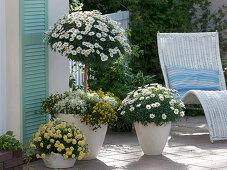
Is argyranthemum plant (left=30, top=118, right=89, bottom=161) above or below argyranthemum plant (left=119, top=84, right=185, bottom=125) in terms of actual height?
below

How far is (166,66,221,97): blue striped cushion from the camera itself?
645 centimetres

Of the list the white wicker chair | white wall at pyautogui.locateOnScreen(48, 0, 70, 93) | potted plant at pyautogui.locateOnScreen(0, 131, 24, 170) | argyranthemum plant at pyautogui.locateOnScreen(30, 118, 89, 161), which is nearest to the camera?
potted plant at pyautogui.locateOnScreen(0, 131, 24, 170)

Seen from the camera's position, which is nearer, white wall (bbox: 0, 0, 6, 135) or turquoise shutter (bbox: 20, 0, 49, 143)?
white wall (bbox: 0, 0, 6, 135)

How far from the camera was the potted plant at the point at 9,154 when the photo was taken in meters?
3.75

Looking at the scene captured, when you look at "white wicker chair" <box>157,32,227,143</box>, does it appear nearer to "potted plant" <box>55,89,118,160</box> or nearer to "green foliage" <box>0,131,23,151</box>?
"potted plant" <box>55,89,118,160</box>

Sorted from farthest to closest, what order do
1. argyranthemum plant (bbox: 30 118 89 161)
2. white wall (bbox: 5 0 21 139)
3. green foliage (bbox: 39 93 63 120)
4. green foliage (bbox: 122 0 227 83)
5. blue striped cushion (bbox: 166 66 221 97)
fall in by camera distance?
green foliage (bbox: 122 0 227 83), blue striped cushion (bbox: 166 66 221 97), green foliage (bbox: 39 93 63 120), white wall (bbox: 5 0 21 139), argyranthemum plant (bbox: 30 118 89 161)

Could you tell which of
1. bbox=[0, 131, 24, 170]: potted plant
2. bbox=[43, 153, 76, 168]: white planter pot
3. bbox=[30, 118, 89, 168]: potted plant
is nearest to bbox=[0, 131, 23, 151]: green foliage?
bbox=[0, 131, 24, 170]: potted plant

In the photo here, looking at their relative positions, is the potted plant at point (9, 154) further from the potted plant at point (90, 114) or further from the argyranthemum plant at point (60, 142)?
the potted plant at point (90, 114)

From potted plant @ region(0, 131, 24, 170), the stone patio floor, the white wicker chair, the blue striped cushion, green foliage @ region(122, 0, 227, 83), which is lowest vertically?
the stone patio floor

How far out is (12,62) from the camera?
4.42 m

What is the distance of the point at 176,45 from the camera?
682cm

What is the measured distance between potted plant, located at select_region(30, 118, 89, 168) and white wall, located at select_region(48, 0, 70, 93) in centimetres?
72

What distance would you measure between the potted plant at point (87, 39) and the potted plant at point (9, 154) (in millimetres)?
995

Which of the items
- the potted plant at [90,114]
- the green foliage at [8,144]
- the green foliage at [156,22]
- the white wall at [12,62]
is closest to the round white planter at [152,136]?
the potted plant at [90,114]
